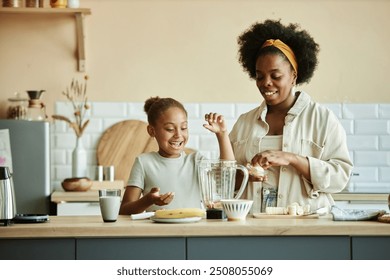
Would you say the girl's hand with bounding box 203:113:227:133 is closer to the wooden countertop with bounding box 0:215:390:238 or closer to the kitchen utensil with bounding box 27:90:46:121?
the wooden countertop with bounding box 0:215:390:238

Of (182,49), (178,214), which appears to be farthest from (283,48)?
(182,49)

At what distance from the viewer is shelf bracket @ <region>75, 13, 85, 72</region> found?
413cm

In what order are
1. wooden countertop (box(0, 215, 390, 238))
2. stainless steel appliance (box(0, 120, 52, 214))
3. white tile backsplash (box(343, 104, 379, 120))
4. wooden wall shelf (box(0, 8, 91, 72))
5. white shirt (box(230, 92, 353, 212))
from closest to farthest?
wooden countertop (box(0, 215, 390, 238)) → white shirt (box(230, 92, 353, 212)) → stainless steel appliance (box(0, 120, 52, 214)) → wooden wall shelf (box(0, 8, 91, 72)) → white tile backsplash (box(343, 104, 379, 120))

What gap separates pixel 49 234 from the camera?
1.87 m

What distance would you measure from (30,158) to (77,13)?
2.89 feet

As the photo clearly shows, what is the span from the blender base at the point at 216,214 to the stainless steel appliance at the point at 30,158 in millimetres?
1977

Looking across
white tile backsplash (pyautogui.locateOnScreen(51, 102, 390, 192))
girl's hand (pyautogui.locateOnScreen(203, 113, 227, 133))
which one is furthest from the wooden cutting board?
girl's hand (pyautogui.locateOnScreen(203, 113, 227, 133))

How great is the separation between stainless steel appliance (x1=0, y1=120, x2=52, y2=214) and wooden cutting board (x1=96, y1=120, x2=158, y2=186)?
40 centimetres

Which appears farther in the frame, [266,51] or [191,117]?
[191,117]

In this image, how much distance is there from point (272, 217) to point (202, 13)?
2429mm

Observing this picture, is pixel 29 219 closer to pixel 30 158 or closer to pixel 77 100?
pixel 30 158

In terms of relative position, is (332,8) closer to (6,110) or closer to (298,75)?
(298,75)

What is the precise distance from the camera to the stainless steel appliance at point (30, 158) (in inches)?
152

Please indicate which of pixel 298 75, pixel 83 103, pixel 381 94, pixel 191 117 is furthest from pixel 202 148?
pixel 298 75
